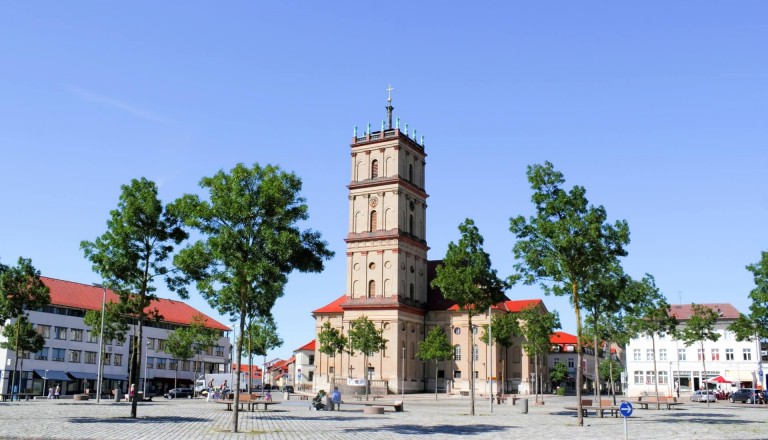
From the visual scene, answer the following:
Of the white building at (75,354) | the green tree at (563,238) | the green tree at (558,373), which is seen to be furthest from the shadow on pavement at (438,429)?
the green tree at (558,373)

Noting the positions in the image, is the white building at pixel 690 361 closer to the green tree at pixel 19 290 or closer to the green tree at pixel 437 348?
the green tree at pixel 437 348

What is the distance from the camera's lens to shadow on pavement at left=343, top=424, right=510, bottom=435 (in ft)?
90.9

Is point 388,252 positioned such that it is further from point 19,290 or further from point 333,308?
point 19,290

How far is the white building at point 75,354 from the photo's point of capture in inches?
3359

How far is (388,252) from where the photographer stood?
98562 mm

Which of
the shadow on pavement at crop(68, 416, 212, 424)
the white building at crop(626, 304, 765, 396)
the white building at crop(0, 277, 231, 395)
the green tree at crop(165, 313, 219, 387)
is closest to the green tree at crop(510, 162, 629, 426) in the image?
the shadow on pavement at crop(68, 416, 212, 424)

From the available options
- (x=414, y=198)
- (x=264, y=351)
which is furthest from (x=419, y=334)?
(x=264, y=351)

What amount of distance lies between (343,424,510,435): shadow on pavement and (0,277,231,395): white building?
2221 inches

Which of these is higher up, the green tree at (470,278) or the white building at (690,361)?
the green tree at (470,278)

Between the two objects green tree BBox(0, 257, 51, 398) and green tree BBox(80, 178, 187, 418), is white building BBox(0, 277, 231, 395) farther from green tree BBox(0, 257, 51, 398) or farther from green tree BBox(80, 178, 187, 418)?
green tree BBox(80, 178, 187, 418)

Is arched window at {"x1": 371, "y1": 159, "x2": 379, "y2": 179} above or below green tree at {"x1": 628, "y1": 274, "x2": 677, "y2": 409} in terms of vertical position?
above

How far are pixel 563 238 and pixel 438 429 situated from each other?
10.0m

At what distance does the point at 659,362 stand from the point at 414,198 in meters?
45.7

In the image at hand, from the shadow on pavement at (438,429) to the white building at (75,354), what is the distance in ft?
185
